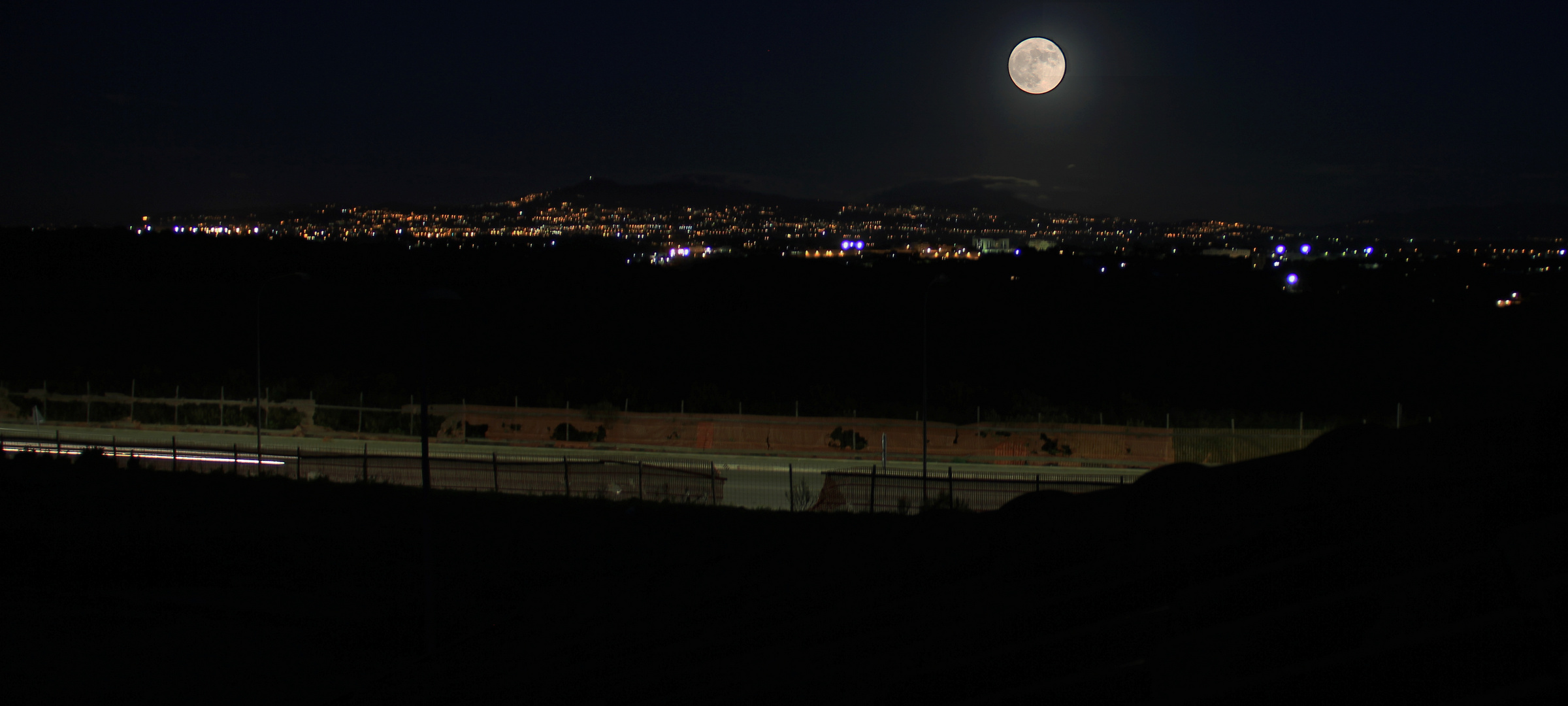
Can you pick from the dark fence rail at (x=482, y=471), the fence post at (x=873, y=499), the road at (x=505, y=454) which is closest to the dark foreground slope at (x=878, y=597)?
the fence post at (x=873, y=499)

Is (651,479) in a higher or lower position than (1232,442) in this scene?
lower

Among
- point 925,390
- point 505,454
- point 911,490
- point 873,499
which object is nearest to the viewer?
point 873,499

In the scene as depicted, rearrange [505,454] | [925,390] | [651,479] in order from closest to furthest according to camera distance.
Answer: [651,479] → [925,390] → [505,454]

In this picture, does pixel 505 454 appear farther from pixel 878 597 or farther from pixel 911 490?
pixel 878 597

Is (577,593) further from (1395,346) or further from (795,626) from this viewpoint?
(1395,346)

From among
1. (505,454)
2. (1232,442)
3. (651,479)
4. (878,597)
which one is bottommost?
(505,454)

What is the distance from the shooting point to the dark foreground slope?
2908mm

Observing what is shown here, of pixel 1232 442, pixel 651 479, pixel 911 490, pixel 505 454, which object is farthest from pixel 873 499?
pixel 505 454

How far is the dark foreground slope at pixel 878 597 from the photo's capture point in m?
2.91

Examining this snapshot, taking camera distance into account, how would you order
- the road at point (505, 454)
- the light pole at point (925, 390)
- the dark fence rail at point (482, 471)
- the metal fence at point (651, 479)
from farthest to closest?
the road at point (505, 454) → the light pole at point (925, 390) → the dark fence rail at point (482, 471) → the metal fence at point (651, 479)

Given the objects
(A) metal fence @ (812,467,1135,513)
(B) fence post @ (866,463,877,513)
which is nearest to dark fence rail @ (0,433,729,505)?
(A) metal fence @ (812,467,1135,513)

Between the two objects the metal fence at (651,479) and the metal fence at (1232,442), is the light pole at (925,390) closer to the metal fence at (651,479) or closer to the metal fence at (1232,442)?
the metal fence at (651,479)

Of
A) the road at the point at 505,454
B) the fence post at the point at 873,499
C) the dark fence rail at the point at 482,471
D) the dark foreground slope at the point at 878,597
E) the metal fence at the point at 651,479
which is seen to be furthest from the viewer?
the road at the point at 505,454

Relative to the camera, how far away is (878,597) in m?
7.54
